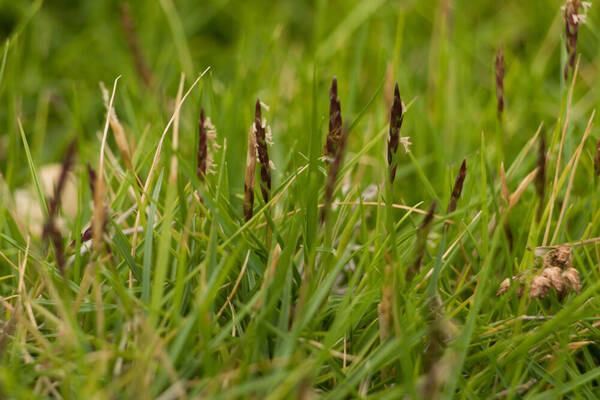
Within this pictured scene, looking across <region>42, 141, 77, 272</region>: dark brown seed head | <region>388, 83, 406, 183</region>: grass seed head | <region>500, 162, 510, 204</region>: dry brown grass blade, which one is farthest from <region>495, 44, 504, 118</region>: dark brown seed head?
<region>42, 141, 77, 272</region>: dark brown seed head

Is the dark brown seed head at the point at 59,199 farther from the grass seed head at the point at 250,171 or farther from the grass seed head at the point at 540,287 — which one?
the grass seed head at the point at 540,287

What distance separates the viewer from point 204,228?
1372mm

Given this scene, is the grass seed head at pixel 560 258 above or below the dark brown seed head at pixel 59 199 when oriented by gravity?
below

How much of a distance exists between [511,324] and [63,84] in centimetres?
219

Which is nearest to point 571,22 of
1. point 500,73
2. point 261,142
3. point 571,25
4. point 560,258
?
point 571,25

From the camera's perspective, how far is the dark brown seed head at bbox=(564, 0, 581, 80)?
4.34 feet

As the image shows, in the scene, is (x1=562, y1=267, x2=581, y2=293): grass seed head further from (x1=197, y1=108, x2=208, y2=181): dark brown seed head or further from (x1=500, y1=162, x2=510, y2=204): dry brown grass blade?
(x1=197, y1=108, x2=208, y2=181): dark brown seed head

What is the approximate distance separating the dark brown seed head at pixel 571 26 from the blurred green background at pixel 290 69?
245 millimetres

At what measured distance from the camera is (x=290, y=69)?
260cm

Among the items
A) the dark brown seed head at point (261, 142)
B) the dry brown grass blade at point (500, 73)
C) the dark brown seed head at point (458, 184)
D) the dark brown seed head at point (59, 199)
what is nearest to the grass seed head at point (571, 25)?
the dry brown grass blade at point (500, 73)

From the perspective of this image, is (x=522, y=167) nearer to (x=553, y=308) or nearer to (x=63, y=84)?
(x=553, y=308)

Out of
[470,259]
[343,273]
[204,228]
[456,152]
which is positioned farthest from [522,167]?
[204,228]

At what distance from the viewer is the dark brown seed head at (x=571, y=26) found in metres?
1.32

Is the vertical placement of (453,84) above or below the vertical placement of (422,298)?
above
